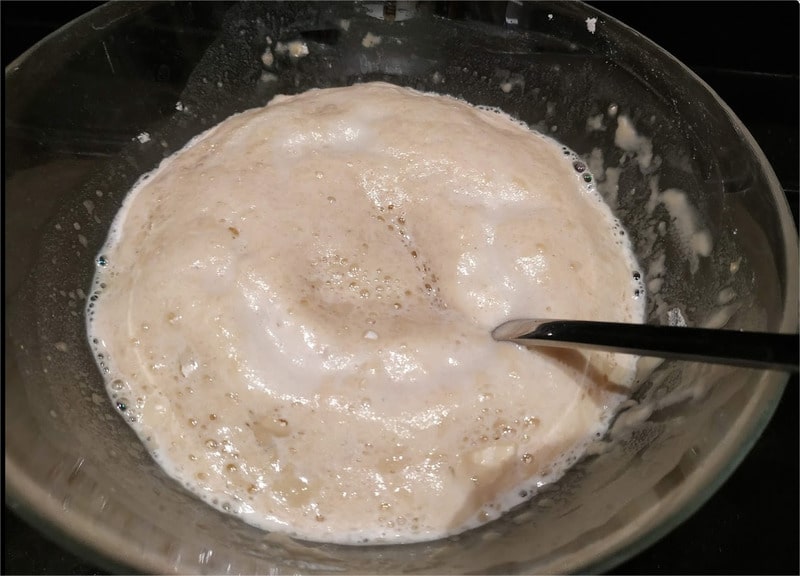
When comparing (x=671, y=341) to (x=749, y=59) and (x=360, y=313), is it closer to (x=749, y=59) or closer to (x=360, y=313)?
(x=360, y=313)

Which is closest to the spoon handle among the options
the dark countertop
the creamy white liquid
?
the creamy white liquid

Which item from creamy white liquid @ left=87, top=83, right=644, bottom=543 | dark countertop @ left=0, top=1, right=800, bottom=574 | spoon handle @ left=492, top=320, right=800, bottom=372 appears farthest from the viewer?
dark countertop @ left=0, top=1, right=800, bottom=574

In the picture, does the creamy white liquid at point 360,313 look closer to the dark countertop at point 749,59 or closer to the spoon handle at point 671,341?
the spoon handle at point 671,341

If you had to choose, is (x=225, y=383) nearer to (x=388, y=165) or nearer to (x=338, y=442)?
(x=338, y=442)

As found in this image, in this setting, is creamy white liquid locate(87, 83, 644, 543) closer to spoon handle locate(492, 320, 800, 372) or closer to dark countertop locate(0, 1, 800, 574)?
spoon handle locate(492, 320, 800, 372)

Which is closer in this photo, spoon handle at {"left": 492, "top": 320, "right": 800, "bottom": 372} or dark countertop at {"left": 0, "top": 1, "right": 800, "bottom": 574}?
spoon handle at {"left": 492, "top": 320, "right": 800, "bottom": 372}

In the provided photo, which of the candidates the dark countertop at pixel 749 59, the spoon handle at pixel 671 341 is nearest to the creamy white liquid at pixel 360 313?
the spoon handle at pixel 671 341

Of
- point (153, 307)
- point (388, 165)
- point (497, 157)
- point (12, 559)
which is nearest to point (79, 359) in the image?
point (153, 307)

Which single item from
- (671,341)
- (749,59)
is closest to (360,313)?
(671,341)
